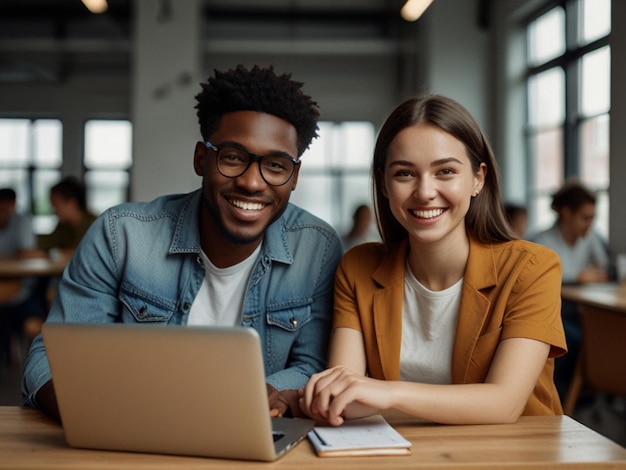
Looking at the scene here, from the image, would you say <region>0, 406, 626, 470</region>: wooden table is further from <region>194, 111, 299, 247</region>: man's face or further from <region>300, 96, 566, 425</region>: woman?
<region>194, 111, 299, 247</region>: man's face

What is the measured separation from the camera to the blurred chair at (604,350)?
3.27 meters

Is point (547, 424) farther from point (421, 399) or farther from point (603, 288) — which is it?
point (603, 288)

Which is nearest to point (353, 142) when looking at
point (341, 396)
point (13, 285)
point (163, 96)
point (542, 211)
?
point (163, 96)

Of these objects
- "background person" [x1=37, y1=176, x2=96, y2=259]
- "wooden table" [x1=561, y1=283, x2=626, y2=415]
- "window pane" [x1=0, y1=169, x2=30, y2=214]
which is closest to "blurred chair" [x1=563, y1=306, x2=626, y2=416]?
"wooden table" [x1=561, y1=283, x2=626, y2=415]

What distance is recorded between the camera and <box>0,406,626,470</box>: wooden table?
3.56ft

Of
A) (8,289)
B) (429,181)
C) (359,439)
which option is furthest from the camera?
(8,289)

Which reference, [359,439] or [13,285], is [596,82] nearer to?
[13,285]

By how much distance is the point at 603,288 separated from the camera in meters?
4.29

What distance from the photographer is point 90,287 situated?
1.74 metres

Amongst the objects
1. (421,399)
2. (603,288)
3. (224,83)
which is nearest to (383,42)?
(603,288)

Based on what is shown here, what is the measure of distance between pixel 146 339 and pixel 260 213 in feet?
2.40

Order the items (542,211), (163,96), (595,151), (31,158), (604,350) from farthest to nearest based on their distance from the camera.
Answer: (31,158), (163,96), (542,211), (595,151), (604,350)

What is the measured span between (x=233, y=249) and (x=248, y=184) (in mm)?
218

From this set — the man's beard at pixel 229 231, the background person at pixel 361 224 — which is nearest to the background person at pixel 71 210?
the background person at pixel 361 224
